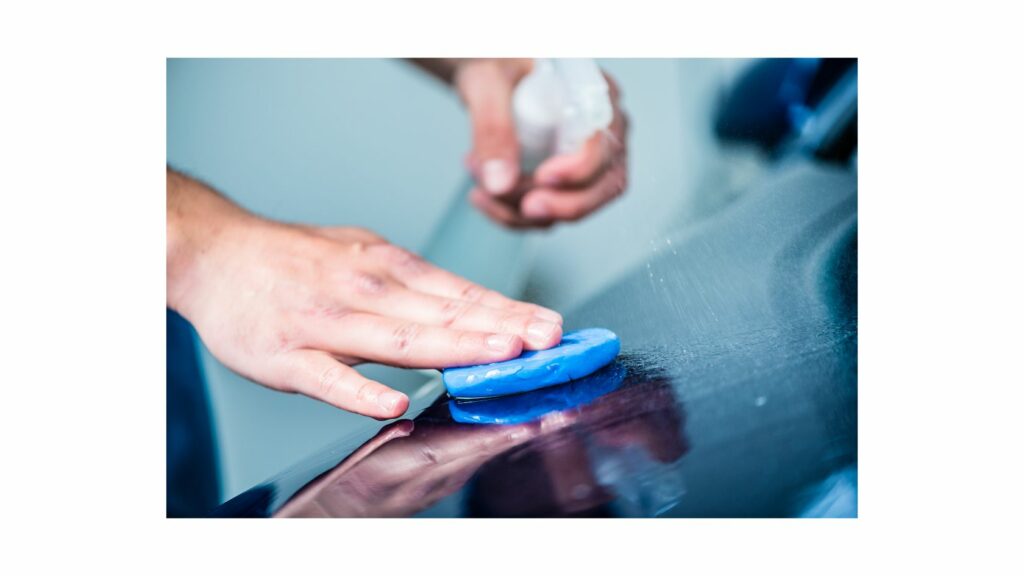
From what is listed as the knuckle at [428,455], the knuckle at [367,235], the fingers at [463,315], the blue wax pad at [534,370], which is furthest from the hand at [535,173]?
the knuckle at [428,455]

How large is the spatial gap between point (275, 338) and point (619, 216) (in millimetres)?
595

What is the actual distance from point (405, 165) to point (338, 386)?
19.5 inches

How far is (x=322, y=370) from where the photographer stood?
1.12 m

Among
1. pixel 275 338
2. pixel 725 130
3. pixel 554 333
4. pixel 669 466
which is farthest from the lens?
pixel 725 130

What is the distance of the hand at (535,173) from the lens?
142cm

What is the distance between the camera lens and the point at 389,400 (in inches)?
41.8

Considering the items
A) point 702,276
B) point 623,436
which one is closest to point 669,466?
point 623,436

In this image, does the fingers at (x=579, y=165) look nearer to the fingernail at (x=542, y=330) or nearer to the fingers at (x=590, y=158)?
the fingers at (x=590, y=158)

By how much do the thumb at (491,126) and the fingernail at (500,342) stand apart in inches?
18.8

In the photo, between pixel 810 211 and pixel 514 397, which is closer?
pixel 514 397

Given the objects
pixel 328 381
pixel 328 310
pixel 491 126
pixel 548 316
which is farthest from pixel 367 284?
pixel 491 126

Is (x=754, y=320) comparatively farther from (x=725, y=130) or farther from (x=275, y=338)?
(x=275, y=338)

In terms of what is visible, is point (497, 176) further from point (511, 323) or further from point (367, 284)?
point (511, 323)

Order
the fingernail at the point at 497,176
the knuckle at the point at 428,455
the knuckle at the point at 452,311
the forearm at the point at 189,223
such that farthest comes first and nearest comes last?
the fingernail at the point at 497,176, the forearm at the point at 189,223, the knuckle at the point at 452,311, the knuckle at the point at 428,455
